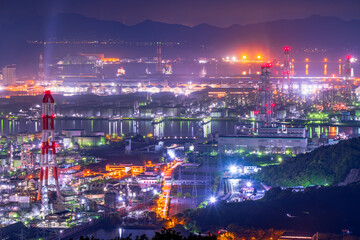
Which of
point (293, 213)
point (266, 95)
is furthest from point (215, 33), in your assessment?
point (293, 213)

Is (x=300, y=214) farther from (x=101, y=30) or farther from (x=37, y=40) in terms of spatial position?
(x=101, y=30)

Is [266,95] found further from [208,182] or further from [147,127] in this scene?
[208,182]

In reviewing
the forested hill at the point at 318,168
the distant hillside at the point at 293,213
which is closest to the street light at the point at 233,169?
the forested hill at the point at 318,168

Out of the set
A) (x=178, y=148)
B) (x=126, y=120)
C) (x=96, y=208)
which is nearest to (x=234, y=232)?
(x=96, y=208)

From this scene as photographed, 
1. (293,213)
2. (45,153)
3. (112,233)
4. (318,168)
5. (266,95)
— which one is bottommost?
(112,233)

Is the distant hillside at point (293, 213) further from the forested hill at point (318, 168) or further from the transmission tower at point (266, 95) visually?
the transmission tower at point (266, 95)
